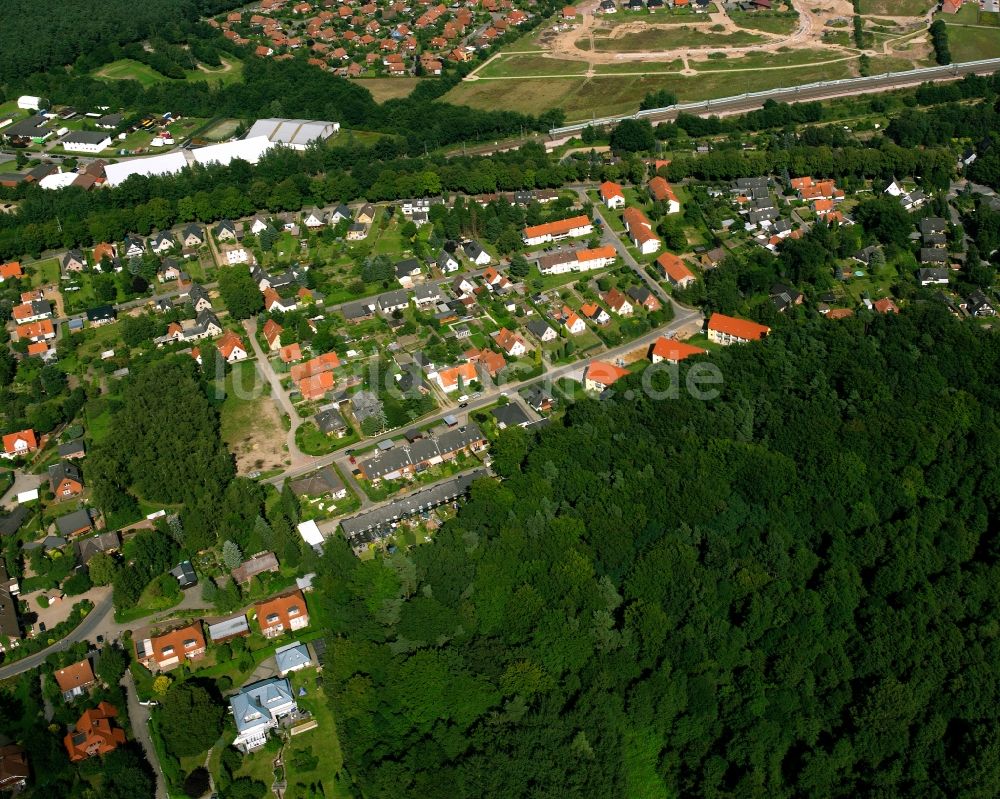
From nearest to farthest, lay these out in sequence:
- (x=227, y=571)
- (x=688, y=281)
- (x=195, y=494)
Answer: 1. (x=227, y=571)
2. (x=195, y=494)
3. (x=688, y=281)

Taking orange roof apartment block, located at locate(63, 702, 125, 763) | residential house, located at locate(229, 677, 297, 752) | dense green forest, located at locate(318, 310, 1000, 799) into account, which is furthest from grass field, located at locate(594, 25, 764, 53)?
orange roof apartment block, located at locate(63, 702, 125, 763)

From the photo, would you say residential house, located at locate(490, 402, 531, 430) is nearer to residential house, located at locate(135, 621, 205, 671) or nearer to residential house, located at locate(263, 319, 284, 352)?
residential house, located at locate(263, 319, 284, 352)

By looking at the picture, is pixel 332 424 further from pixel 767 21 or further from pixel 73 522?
pixel 767 21

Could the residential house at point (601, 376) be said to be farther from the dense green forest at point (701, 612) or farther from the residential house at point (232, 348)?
the residential house at point (232, 348)

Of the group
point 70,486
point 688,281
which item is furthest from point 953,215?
point 70,486

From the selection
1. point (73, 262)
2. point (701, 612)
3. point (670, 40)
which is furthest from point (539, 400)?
point (670, 40)

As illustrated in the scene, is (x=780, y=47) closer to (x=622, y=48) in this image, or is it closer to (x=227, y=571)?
(x=622, y=48)
